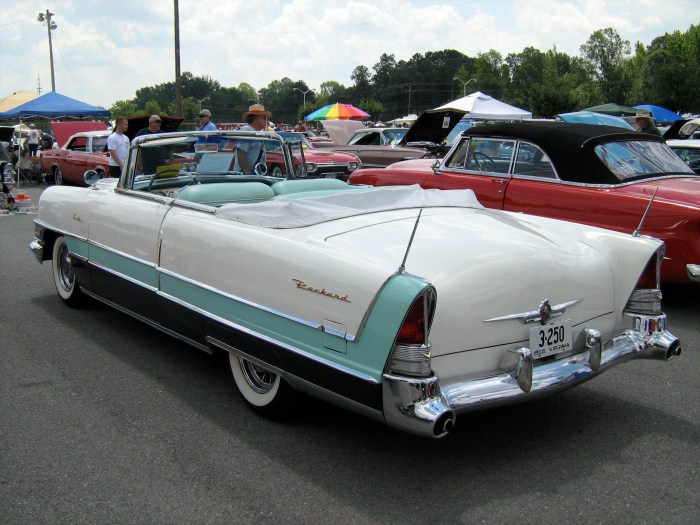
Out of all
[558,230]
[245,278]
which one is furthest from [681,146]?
[245,278]

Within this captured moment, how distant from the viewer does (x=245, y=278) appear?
10.8 feet

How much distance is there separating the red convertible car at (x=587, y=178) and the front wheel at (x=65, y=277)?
3.71 m

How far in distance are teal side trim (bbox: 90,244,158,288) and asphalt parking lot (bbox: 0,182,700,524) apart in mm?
562

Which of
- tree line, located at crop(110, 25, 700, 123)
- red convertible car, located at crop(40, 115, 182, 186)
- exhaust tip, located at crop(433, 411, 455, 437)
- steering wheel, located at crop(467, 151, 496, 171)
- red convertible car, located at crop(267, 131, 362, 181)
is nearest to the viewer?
exhaust tip, located at crop(433, 411, 455, 437)

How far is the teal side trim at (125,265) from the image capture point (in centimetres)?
409

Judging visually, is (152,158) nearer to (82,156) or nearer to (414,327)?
(414,327)

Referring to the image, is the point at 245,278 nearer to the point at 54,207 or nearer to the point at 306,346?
the point at 306,346

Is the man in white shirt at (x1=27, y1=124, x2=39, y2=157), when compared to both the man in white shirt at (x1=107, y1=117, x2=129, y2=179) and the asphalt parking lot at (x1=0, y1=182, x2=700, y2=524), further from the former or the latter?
the asphalt parking lot at (x1=0, y1=182, x2=700, y2=524)

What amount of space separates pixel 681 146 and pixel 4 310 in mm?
7826

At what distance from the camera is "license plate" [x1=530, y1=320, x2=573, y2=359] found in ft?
9.86

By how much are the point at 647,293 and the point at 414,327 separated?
1550mm

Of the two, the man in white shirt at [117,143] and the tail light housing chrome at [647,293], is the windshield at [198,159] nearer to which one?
the tail light housing chrome at [647,293]

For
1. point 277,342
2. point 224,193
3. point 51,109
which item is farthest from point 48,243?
point 51,109

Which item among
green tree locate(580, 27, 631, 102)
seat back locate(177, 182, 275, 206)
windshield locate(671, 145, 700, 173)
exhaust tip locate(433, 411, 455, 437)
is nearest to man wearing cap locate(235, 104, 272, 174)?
seat back locate(177, 182, 275, 206)
